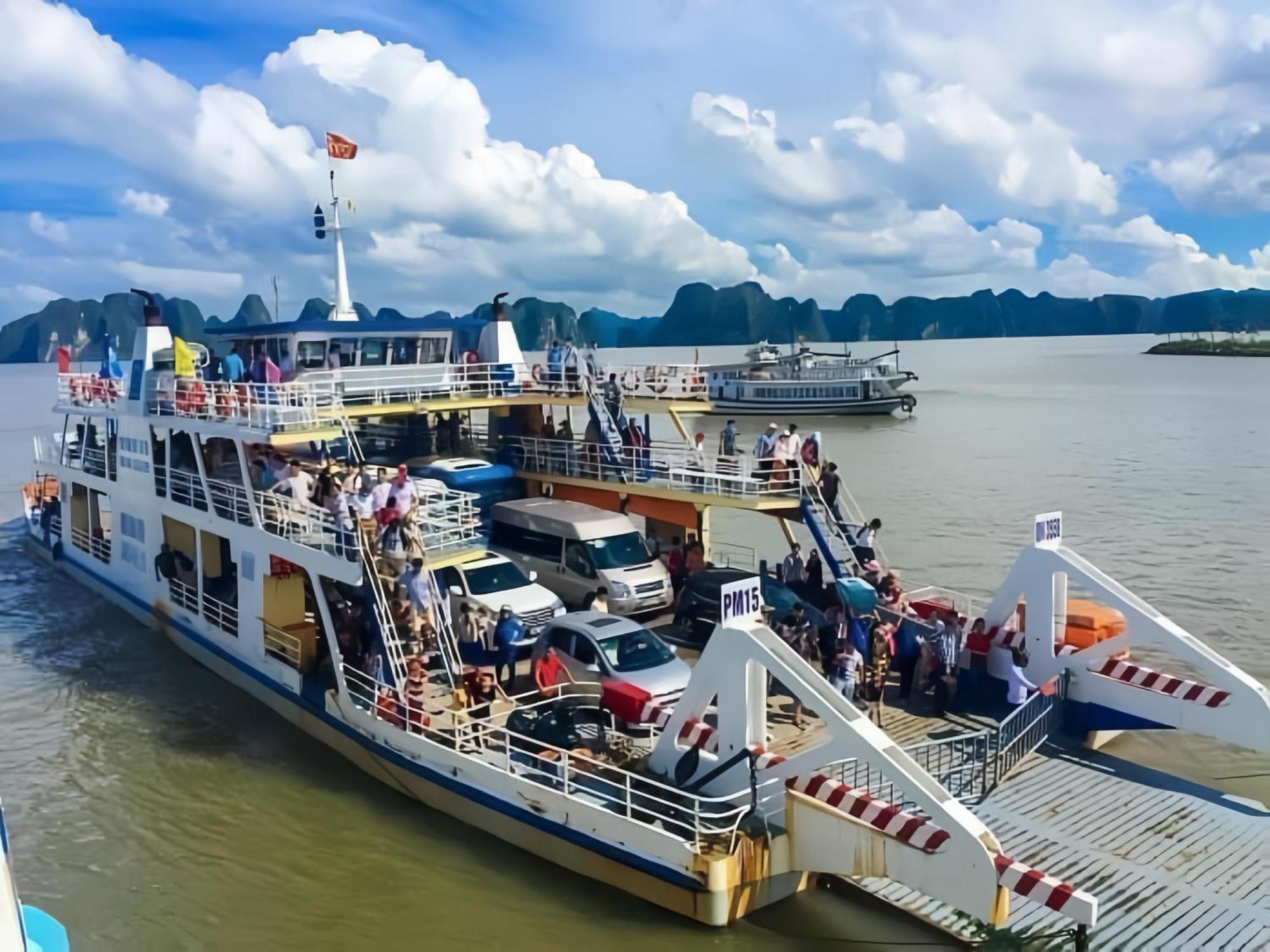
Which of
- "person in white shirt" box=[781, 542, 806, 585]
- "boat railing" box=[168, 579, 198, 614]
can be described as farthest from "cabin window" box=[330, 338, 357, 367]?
"person in white shirt" box=[781, 542, 806, 585]

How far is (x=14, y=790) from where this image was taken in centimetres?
1405

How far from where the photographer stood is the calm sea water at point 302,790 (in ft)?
33.9

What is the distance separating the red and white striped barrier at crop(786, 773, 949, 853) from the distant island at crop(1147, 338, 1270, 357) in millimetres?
153918

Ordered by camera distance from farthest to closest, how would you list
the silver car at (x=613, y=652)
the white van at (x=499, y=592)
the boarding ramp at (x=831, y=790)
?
the white van at (x=499, y=592)
the silver car at (x=613, y=652)
the boarding ramp at (x=831, y=790)

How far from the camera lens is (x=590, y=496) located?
2005 cm

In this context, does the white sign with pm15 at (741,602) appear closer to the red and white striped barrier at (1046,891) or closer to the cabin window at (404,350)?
the red and white striped barrier at (1046,891)

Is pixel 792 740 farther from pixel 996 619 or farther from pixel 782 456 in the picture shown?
pixel 782 456

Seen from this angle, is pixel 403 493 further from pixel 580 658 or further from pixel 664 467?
pixel 664 467

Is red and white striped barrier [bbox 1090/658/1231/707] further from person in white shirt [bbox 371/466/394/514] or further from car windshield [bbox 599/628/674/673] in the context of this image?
person in white shirt [bbox 371/466/394/514]

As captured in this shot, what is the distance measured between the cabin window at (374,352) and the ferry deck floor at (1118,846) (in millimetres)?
11489

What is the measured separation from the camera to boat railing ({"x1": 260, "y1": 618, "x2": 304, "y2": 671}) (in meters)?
14.5

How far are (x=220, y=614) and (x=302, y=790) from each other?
14.5 ft

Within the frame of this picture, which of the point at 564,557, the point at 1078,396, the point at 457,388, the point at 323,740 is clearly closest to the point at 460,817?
the point at 323,740

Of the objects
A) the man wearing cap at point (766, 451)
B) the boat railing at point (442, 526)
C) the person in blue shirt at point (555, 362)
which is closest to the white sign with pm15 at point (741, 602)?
the boat railing at point (442, 526)
